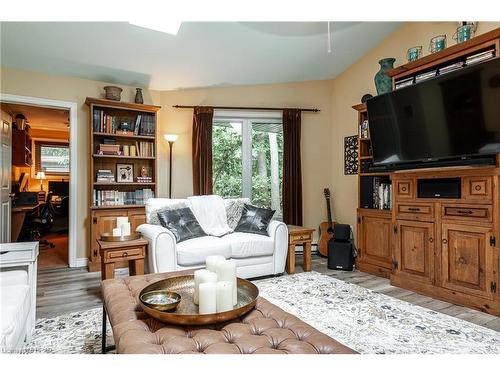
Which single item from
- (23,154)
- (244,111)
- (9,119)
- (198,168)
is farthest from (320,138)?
(23,154)

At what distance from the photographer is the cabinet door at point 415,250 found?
3023 mm

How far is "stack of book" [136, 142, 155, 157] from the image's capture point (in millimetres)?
4438

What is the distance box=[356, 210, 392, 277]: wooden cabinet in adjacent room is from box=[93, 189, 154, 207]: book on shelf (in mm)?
2870

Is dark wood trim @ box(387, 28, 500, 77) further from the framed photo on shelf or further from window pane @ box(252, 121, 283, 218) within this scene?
the framed photo on shelf

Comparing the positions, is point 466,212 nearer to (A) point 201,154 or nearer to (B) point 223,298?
(B) point 223,298

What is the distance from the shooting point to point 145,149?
4449 mm

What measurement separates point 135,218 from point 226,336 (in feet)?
10.7

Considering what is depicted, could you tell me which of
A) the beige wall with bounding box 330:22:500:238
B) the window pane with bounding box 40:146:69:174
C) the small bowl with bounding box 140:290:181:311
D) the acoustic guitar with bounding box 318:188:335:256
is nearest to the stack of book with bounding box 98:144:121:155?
the small bowl with bounding box 140:290:181:311

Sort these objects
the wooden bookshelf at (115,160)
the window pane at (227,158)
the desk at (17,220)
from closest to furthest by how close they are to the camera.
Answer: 1. the wooden bookshelf at (115,160)
2. the window pane at (227,158)
3. the desk at (17,220)

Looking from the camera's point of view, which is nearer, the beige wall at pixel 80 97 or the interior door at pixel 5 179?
the beige wall at pixel 80 97

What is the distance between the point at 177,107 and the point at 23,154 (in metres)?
3.45

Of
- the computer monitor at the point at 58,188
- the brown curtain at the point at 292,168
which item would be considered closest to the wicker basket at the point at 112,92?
the brown curtain at the point at 292,168

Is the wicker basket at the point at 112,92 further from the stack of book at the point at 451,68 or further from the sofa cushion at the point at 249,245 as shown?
the stack of book at the point at 451,68

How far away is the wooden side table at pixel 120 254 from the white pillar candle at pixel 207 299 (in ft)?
5.44
